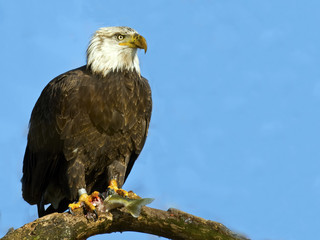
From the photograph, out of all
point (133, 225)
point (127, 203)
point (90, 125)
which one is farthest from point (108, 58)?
point (133, 225)

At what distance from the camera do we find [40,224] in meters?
5.76

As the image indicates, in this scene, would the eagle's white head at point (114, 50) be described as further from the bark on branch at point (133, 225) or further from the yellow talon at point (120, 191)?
the bark on branch at point (133, 225)

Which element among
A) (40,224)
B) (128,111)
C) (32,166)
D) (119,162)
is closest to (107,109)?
(128,111)

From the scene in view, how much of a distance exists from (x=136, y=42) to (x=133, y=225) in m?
2.71

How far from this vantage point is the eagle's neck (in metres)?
7.50

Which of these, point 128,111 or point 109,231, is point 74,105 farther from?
point 109,231

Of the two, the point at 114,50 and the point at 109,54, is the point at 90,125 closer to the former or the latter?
the point at 109,54

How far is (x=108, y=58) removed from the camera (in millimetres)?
7531

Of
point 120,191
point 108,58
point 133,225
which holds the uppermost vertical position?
point 108,58

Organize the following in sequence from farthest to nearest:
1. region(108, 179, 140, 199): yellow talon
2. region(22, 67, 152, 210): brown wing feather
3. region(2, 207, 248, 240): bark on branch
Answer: region(22, 67, 152, 210): brown wing feather → region(108, 179, 140, 199): yellow talon → region(2, 207, 248, 240): bark on branch

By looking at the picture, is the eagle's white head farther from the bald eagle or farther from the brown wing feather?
the brown wing feather

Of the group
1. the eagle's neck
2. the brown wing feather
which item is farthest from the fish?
the eagle's neck

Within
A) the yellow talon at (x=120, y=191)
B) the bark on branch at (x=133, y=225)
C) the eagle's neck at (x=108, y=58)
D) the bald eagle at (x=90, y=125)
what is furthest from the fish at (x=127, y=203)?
the eagle's neck at (x=108, y=58)

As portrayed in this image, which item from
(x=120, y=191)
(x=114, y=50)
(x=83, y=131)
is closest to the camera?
(x=120, y=191)
